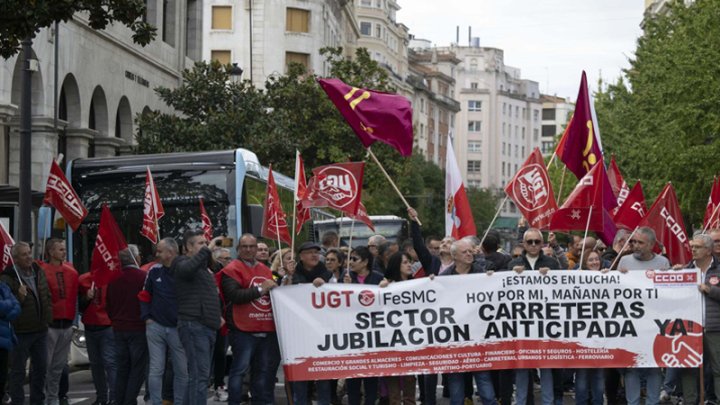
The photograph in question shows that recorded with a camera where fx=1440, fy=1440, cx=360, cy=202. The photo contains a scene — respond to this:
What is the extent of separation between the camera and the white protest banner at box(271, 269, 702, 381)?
13.4 m

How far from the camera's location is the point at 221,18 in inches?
2948

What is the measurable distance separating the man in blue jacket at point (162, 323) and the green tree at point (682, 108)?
87.1 ft

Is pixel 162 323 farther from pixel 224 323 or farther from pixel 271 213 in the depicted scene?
pixel 271 213

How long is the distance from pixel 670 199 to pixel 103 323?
6.25 metres

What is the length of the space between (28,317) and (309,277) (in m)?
3.05

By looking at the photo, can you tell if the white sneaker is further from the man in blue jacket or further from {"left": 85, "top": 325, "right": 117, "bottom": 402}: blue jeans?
the man in blue jacket

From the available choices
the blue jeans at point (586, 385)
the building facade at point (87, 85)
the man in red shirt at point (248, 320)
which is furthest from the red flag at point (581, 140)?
the building facade at point (87, 85)

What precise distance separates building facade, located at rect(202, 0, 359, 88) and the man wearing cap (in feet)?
187

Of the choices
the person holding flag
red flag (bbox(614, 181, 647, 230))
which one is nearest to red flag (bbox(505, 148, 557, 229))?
red flag (bbox(614, 181, 647, 230))

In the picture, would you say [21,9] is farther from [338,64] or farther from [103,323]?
[338,64]

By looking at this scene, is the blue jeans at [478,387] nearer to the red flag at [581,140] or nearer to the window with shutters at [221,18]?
the red flag at [581,140]

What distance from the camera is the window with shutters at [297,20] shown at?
72.8 meters

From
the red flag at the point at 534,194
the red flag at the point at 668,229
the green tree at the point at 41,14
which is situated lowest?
the red flag at the point at 668,229

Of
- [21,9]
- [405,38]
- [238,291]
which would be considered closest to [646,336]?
[238,291]
